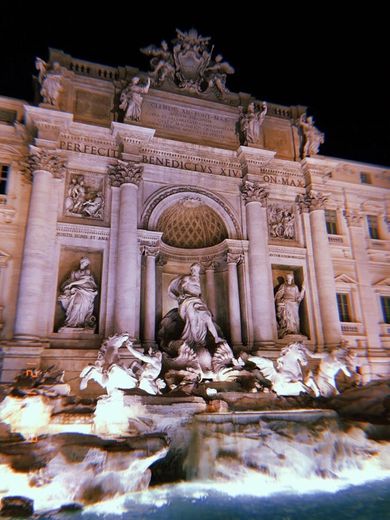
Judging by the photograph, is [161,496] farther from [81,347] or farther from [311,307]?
[311,307]

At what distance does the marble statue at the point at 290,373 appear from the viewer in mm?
12516

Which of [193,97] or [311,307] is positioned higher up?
[193,97]

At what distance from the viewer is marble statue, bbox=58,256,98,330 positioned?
1443cm

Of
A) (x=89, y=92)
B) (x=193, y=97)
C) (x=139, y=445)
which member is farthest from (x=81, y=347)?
(x=193, y=97)

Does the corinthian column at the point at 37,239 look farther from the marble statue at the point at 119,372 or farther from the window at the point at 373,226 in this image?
the window at the point at 373,226

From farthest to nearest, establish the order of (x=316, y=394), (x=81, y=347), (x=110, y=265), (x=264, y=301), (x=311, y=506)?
(x=264, y=301)
(x=110, y=265)
(x=81, y=347)
(x=316, y=394)
(x=311, y=506)

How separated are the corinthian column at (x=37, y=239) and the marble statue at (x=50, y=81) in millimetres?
2204

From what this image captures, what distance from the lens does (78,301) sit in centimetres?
1454

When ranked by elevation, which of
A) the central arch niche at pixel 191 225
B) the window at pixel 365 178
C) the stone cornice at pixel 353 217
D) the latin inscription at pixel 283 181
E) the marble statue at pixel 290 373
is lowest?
the marble statue at pixel 290 373

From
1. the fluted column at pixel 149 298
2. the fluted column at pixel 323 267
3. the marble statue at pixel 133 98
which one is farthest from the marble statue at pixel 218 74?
the fluted column at pixel 149 298

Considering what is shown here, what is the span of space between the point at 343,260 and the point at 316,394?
9.17 meters

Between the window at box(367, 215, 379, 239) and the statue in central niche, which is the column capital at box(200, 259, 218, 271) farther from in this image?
the window at box(367, 215, 379, 239)

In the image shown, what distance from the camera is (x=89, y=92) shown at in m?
17.2

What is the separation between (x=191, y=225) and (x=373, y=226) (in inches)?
391
